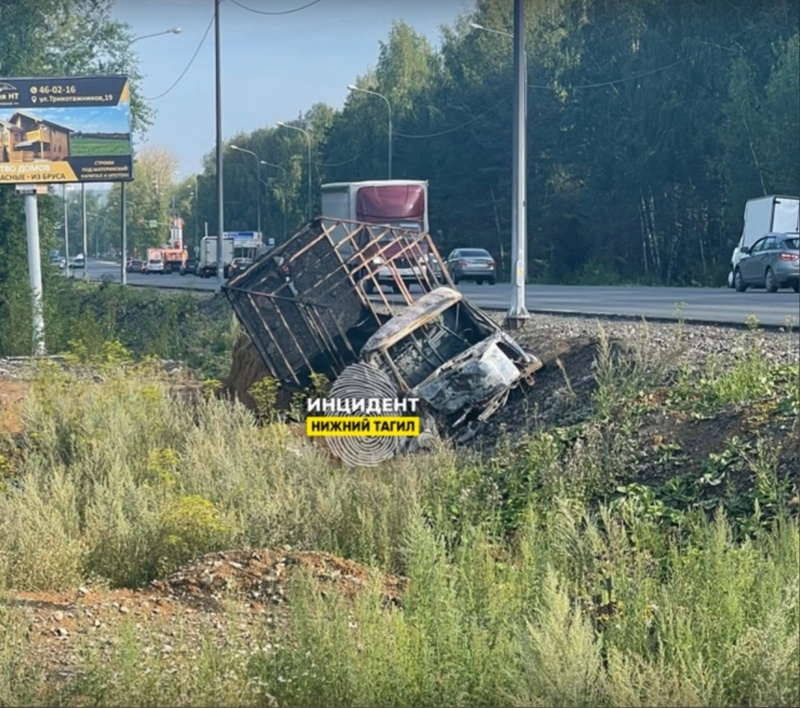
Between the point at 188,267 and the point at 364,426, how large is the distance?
62.7 m

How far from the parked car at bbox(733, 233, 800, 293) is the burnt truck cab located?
540 inches

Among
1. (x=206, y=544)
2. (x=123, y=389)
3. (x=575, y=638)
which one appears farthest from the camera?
(x=123, y=389)

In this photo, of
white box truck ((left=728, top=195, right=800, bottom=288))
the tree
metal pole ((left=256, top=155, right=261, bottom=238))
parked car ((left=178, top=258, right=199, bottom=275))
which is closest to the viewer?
white box truck ((left=728, top=195, right=800, bottom=288))

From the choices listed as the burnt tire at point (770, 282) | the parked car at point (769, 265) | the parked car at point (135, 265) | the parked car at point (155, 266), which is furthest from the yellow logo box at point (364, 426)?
the parked car at point (135, 265)

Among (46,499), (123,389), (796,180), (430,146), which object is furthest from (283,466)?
(430,146)

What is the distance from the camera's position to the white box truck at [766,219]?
2142 cm

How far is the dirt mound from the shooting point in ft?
20.6

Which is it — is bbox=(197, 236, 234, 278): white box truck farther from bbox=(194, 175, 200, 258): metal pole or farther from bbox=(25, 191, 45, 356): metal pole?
bbox=(25, 191, 45, 356): metal pole

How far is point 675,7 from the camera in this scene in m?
9.38

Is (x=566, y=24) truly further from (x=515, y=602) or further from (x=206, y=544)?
(x=515, y=602)

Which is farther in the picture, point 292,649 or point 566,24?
point 566,24

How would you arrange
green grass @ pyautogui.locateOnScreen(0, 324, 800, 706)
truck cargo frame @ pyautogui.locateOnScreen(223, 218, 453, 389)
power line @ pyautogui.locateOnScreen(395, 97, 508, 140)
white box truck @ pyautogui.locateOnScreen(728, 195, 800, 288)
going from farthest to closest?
power line @ pyautogui.locateOnScreen(395, 97, 508, 140) < white box truck @ pyautogui.locateOnScreen(728, 195, 800, 288) < truck cargo frame @ pyautogui.locateOnScreen(223, 218, 453, 389) < green grass @ pyautogui.locateOnScreen(0, 324, 800, 706)

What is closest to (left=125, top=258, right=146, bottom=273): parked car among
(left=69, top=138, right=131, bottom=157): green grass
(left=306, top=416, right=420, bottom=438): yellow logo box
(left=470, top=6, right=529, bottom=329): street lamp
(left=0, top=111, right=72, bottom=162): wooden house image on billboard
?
(left=69, top=138, right=131, bottom=157): green grass

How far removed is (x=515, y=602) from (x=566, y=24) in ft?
52.3
